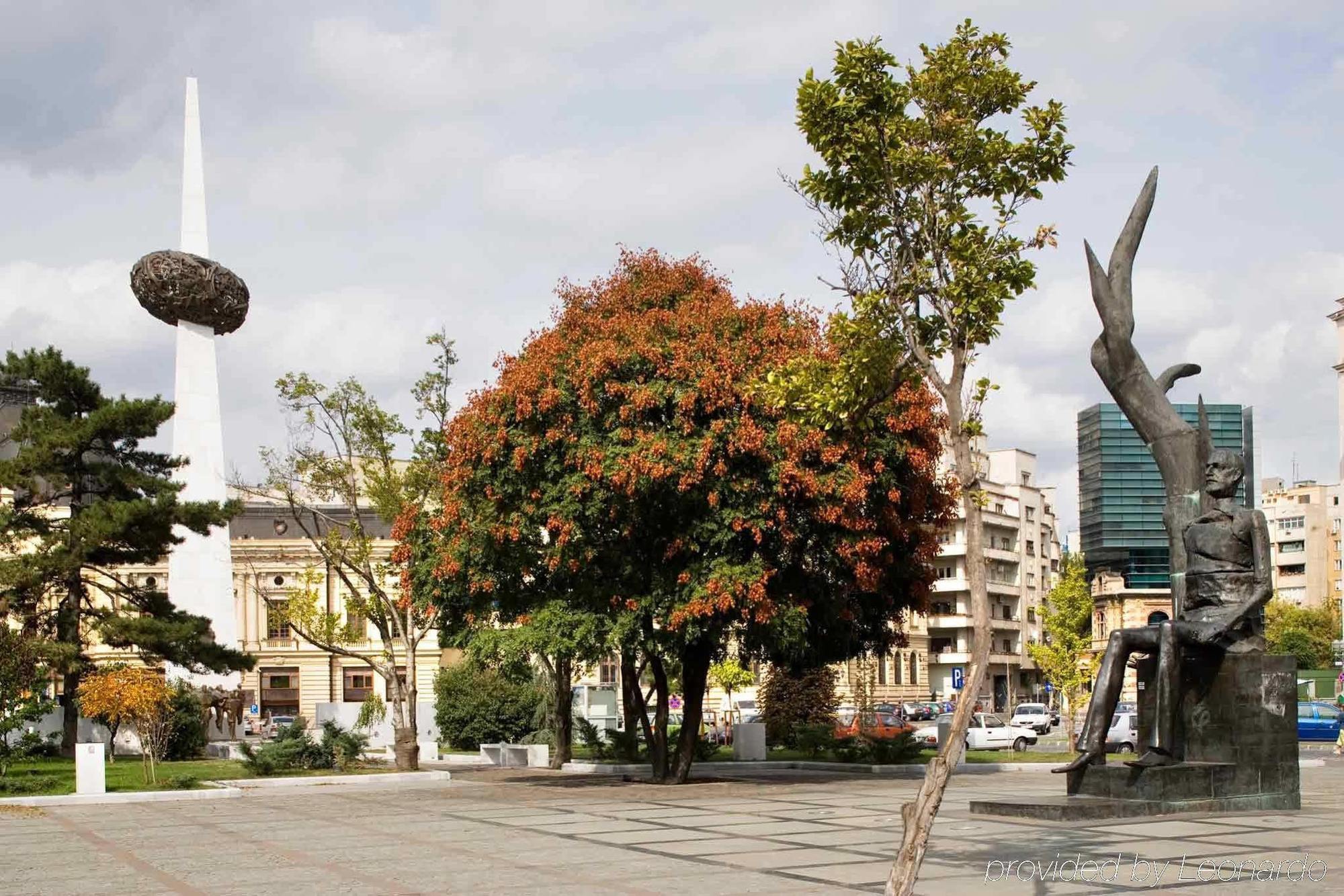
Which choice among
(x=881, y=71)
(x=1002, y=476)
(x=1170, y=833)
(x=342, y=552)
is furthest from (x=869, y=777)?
(x=1002, y=476)

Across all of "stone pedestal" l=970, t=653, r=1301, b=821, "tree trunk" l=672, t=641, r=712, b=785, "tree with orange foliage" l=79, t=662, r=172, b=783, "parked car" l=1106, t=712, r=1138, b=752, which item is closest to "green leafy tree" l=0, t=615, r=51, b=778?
"tree with orange foliage" l=79, t=662, r=172, b=783

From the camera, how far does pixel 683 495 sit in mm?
25875

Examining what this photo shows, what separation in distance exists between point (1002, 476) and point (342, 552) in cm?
8932

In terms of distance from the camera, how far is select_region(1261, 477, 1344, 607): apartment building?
10988 centimetres

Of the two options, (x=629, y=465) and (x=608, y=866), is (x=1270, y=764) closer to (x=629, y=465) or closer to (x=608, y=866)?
(x=608, y=866)

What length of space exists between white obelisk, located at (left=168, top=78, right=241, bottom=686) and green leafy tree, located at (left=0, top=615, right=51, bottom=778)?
12640 millimetres

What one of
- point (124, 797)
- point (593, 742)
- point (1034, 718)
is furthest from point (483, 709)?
point (1034, 718)

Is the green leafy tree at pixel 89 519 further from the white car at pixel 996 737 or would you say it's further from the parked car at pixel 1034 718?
the parked car at pixel 1034 718

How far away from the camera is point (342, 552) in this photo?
1271 inches

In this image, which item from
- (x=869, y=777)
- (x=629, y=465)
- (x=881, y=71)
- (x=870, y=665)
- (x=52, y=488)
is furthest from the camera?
(x=870, y=665)

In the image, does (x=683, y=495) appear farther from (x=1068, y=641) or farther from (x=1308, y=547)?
(x=1308, y=547)

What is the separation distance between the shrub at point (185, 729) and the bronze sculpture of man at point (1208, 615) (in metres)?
27.7

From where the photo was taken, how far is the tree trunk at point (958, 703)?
8.59 metres

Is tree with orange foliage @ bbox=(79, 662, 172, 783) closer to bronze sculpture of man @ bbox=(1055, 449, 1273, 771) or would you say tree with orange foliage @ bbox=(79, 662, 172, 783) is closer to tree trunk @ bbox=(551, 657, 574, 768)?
tree trunk @ bbox=(551, 657, 574, 768)
